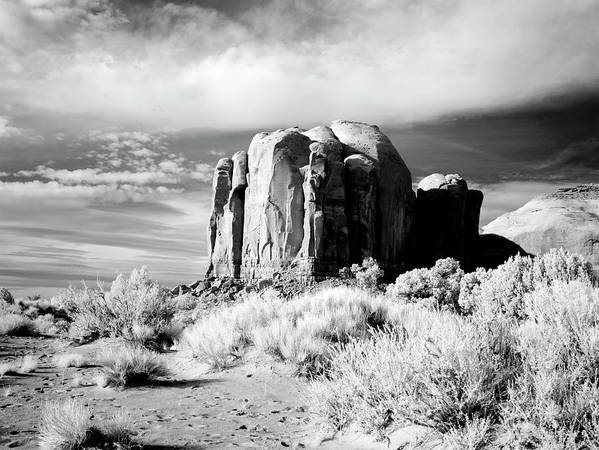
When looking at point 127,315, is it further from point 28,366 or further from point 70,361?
point 28,366

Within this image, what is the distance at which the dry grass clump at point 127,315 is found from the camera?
1412cm

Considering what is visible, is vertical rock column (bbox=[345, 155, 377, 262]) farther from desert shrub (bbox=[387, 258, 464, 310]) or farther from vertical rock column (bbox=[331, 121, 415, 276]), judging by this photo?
desert shrub (bbox=[387, 258, 464, 310])

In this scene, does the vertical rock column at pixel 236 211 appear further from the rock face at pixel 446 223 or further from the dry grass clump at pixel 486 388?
the dry grass clump at pixel 486 388

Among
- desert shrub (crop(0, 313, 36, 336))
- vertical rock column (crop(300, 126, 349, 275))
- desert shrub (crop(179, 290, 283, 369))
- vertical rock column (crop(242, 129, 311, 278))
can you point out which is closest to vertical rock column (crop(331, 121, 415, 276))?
vertical rock column (crop(300, 126, 349, 275))

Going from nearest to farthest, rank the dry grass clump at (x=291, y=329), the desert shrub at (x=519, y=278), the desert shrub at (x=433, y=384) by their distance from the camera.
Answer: the desert shrub at (x=433, y=384), the dry grass clump at (x=291, y=329), the desert shrub at (x=519, y=278)

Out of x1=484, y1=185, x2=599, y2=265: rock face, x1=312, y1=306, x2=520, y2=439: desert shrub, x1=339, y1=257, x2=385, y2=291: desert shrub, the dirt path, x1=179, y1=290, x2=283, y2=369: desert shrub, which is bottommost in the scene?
x1=339, y1=257, x2=385, y2=291: desert shrub

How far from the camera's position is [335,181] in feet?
152

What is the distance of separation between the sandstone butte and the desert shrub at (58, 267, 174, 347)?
26792 millimetres

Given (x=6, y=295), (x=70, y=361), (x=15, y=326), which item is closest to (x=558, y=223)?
(x=6, y=295)

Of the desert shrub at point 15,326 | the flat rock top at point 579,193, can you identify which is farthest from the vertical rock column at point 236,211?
the flat rock top at point 579,193

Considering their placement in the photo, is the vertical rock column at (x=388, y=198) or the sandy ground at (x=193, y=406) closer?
the sandy ground at (x=193, y=406)

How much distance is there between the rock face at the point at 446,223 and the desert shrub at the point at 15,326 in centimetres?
4499

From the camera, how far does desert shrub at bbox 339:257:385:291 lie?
38531mm

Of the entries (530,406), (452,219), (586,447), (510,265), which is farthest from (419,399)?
(452,219)
